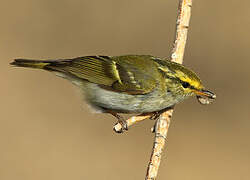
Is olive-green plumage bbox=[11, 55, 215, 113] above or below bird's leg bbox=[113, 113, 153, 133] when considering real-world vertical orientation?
above

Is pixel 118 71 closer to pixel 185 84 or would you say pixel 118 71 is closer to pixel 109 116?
pixel 185 84

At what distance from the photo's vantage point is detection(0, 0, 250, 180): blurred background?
10391 mm

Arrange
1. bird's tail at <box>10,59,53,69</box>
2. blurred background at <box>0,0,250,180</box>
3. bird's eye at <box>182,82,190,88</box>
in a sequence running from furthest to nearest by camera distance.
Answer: blurred background at <box>0,0,250,180</box> < bird's tail at <box>10,59,53,69</box> < bird's eye at <box>182,82,190,88</box>

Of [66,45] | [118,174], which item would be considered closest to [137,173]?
[118,174]

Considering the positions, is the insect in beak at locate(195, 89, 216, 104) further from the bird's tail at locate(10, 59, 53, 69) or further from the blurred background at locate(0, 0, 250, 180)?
the blurred background at locate(0, 0, 250, 180)

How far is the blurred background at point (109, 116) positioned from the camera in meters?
10.4

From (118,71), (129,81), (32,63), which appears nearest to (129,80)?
(129,81)

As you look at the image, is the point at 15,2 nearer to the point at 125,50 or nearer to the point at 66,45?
the point at 66,45

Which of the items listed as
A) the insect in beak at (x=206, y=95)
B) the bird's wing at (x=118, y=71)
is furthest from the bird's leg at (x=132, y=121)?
the insect in beak at (x=206, y=95)

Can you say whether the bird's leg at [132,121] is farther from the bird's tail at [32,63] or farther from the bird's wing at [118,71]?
the bird's tail at [32,63]

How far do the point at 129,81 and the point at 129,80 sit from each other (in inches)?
0.7

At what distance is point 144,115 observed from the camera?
538 centimetres

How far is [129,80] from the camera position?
5812 millimetres

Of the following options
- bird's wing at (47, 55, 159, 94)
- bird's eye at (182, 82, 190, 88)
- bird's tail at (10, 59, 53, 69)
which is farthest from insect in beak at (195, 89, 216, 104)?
bird's tail at (10, 59, 53, 69)
